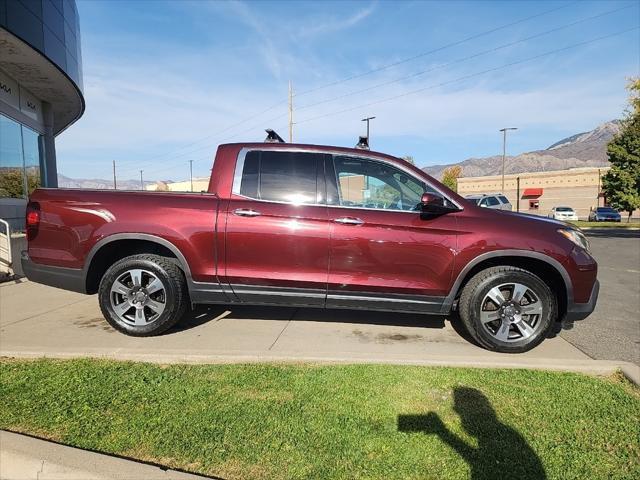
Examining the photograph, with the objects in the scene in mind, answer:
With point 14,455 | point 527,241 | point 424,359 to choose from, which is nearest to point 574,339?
point 527,241

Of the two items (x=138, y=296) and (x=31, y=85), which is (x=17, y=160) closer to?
(x=31, y=85)

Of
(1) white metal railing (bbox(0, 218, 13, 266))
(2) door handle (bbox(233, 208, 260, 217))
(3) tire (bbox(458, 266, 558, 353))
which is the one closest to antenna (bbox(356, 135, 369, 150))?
(2) door handle (bbox(233, 208, 260, 217))

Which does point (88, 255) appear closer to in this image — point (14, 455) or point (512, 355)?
point (14, 455)

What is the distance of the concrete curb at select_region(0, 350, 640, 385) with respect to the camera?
11.9 feet

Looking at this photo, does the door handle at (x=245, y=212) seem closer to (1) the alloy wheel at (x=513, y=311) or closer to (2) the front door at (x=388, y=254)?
(2) the front door at (x=388, y=254)

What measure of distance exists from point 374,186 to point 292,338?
1.73 metres

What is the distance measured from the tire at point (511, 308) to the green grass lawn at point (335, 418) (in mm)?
548

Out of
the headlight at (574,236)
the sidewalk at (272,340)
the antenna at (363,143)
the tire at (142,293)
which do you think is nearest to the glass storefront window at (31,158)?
the sidewalk at (272,340)

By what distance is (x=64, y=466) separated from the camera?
89.4 inches

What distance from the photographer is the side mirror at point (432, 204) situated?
3.94 m

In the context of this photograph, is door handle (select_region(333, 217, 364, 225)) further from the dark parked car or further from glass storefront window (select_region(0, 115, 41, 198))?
the dark parked car

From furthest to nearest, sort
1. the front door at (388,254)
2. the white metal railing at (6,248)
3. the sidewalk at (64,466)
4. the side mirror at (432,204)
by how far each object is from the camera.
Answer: the white metal railing at (6,248) → the front door at (388,254) → the side mirror at (432,204) → the sidewalk at (64,466)

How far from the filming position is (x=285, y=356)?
371 centimetres

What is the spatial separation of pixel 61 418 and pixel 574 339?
4.81 metres
